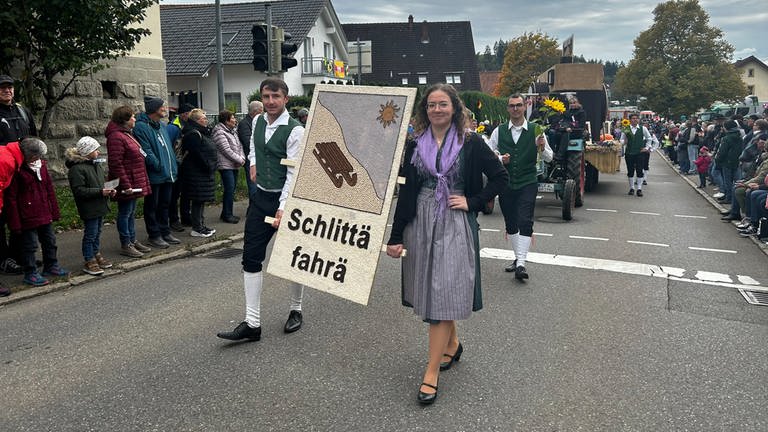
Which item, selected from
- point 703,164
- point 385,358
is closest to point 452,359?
point 385,358

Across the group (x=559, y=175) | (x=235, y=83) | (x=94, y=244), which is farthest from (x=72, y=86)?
(x=235, y=83)

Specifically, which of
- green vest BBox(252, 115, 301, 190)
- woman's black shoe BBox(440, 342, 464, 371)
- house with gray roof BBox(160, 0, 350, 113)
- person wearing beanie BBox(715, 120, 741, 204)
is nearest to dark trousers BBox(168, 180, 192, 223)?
green vest BBox(252, 115, 301, 190)

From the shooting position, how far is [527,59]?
60.9 metres

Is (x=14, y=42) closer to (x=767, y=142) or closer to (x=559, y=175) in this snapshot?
(x=559, y=175)

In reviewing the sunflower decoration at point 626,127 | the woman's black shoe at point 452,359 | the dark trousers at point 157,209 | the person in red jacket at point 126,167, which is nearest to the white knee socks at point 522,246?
the woman's black shoe at point 452,359

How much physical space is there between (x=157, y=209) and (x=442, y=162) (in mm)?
6384

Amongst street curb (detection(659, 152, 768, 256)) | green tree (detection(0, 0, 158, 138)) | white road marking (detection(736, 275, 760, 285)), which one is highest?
green tree (detection(0, 0, 158, 138))

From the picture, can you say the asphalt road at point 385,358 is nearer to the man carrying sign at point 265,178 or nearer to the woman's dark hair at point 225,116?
the man carrying sign at point 265,178

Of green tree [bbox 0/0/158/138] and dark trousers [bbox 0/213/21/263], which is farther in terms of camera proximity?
green tree [bbox 0/0/158/138]

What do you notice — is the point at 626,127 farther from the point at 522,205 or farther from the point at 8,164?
the point at 8,164

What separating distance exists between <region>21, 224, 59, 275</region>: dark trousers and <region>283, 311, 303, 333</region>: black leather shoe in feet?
10.1

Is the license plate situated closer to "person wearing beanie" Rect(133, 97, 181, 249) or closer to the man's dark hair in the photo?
"person wearing beanie" Rect(133, 97, 181, 249)

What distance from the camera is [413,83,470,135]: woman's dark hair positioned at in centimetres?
418

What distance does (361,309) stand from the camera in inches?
241
